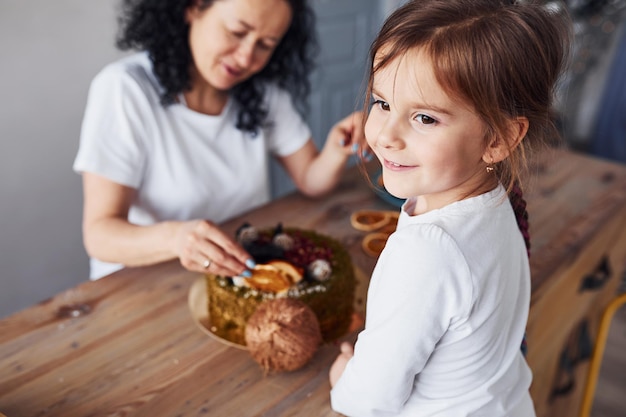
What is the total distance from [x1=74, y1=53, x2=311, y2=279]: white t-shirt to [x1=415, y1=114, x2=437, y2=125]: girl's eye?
0.79 metres

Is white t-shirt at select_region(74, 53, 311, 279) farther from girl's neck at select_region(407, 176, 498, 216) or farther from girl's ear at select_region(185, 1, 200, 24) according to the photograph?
girl's neck at select_region(407, 176, 498, 216)

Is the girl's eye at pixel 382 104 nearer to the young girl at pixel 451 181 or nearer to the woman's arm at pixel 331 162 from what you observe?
the young girl at pixel 451 181

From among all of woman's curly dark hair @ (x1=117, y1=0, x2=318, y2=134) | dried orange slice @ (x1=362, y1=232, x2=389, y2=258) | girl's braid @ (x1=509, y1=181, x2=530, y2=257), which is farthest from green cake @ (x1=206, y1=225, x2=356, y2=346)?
woman's curly dark hair @ (x1=117, y1=0, x2=318, y2=134)

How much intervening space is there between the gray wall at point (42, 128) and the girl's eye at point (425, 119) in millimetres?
1399

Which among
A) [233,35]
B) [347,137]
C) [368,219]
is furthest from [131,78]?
[368,219]

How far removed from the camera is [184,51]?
136 centimetres

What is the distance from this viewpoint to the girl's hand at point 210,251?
37.1 inches

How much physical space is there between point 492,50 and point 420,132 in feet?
0.36

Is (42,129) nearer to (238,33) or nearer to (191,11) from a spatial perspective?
(191,11)

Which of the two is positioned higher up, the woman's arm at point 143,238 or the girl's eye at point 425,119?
the girl's eye at point 425,119

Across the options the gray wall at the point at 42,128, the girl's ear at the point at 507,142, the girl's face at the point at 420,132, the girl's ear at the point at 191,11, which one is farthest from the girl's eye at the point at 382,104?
the gray wall at the point at 42,128

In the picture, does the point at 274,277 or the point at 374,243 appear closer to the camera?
the point at 274,277

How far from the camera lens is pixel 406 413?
Answer: 0.76 meters

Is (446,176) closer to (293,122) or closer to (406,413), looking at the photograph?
(406,413)
